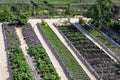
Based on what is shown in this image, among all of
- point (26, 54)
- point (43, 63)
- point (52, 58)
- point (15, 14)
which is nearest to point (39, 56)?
point (52, 58)

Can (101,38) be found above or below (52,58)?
above

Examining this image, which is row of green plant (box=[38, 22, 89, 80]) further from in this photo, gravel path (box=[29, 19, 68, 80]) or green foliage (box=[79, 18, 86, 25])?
green foliage (box=[79, 18, 86, 25])

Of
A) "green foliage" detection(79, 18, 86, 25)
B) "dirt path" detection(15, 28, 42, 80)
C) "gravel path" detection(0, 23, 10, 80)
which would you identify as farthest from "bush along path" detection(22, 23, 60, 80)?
"green foliage" detection(79, 18, 86, 25)

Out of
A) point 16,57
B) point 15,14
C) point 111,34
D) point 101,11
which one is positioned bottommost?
point 111,34

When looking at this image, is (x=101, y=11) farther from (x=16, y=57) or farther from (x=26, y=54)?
(x=16, y=57)

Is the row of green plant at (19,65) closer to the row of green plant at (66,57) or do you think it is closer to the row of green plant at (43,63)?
the row of green plant at (43,63)

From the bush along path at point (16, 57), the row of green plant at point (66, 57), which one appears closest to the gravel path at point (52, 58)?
the row of green plant at point (66, 57)

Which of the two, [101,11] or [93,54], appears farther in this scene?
[101,11]

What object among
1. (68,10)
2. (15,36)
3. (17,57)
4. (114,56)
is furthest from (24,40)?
(68,10)

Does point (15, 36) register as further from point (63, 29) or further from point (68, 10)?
point (68, 10)
